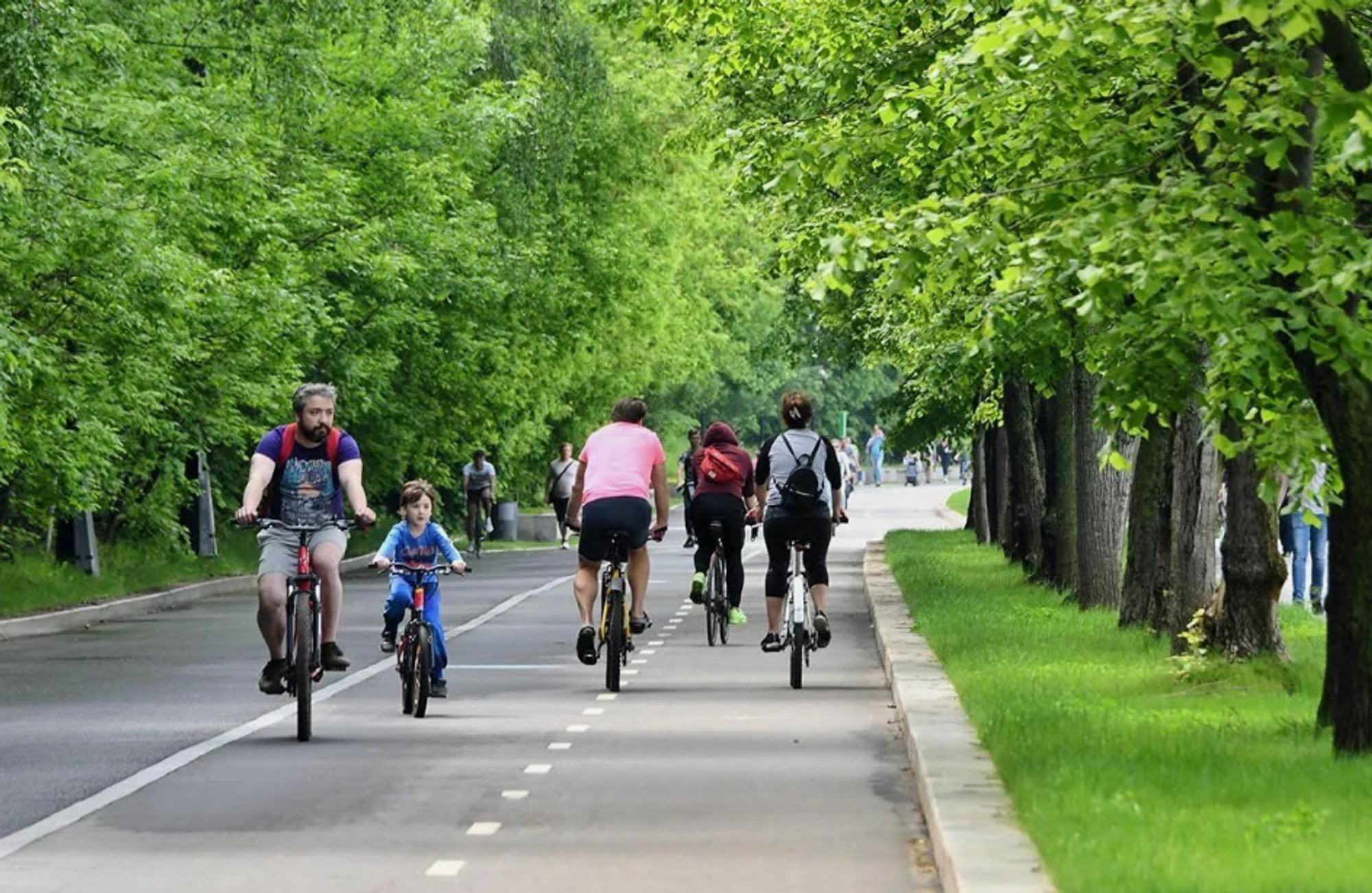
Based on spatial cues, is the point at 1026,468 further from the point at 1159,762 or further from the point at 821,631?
the point at 1159,762

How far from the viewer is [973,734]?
13242mm

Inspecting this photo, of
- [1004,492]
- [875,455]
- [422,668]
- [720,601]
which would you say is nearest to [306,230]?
[1004,492]

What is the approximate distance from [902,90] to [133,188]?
1562 cm

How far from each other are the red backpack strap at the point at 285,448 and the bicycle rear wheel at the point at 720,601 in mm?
8544

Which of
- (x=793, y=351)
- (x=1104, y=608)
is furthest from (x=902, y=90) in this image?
(x=793, y=351)

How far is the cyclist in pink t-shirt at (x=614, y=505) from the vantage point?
59.5ft

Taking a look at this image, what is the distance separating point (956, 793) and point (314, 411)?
5.23m

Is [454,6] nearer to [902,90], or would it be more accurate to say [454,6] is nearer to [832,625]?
[832,625]

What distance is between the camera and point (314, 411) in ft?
49.0

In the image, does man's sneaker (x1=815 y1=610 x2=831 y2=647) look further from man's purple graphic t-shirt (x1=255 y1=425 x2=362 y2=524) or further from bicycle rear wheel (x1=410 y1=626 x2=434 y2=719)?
man's purple graphic t-shirt (x1=255 y1=425 x2=362 y2=524)

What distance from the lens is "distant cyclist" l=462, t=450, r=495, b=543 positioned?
48.5 meters

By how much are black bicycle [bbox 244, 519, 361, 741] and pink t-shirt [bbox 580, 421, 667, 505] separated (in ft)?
10.5

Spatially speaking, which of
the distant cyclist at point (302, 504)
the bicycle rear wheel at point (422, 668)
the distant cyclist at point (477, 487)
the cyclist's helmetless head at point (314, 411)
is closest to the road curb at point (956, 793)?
the bicycle rear wheel at point (422, 668)

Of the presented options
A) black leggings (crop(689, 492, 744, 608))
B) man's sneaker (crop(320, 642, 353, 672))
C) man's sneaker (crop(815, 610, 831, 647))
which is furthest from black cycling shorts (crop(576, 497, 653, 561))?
black leggings (crop(689, 492, 744, 608))
